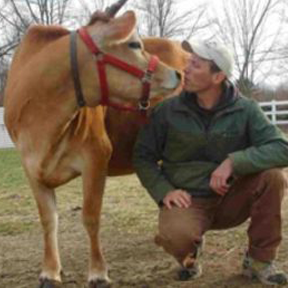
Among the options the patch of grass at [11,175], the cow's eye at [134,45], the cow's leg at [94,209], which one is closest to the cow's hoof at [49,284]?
the cow's leg at [94,209]

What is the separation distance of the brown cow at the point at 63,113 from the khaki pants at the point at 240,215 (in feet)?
1.89

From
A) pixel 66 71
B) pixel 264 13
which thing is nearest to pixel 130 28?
pixel 66 71

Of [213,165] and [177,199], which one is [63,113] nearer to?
[177,199]

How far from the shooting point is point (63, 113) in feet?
13.2

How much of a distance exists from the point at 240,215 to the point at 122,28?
148 cm

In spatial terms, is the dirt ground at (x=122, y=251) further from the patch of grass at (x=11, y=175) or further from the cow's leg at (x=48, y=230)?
the patch of grass at (x=11, y=175)

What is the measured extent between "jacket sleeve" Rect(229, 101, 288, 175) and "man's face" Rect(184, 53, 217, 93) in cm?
34

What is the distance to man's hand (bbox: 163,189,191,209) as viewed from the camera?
403cm

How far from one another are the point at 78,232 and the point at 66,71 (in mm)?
2403

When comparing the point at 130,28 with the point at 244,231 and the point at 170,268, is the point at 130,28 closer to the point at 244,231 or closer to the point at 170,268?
the point at 170,268

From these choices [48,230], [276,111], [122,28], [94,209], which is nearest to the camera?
[122,28]

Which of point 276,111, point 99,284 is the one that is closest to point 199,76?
point 99,284

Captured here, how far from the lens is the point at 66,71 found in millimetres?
3947

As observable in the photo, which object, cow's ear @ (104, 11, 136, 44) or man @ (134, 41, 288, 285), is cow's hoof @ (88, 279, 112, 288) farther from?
cow's ear @ (104, 11, 136, 44)
